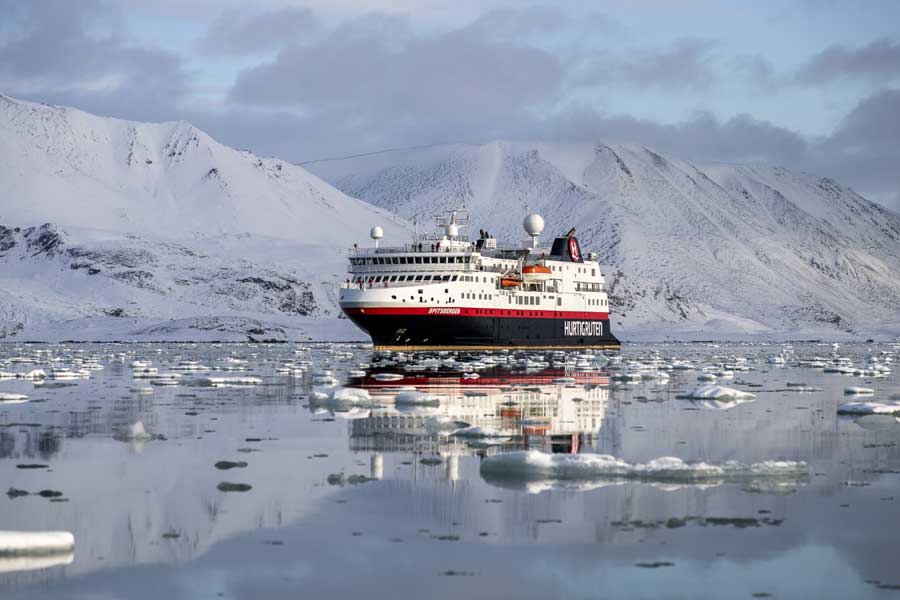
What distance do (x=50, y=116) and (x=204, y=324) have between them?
359ft

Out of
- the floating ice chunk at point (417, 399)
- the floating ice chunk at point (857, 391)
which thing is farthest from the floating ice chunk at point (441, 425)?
the floating ice chunk at point (857, 391)

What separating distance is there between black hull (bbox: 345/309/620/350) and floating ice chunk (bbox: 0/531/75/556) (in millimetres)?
59826

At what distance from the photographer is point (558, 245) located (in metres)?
89.4

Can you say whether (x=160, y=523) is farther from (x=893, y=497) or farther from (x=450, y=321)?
(x=450, y=321)

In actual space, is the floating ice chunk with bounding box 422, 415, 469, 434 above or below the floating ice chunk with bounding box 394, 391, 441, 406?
below

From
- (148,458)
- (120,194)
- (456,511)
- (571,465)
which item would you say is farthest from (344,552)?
(120,194)

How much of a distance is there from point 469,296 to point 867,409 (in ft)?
167

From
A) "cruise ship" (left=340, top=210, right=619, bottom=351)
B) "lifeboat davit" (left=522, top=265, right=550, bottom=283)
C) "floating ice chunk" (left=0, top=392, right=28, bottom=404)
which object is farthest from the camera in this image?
"lifeboat davit" (left=522, top=265, right=550, bottom=283)

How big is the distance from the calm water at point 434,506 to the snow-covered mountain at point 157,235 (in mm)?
75582

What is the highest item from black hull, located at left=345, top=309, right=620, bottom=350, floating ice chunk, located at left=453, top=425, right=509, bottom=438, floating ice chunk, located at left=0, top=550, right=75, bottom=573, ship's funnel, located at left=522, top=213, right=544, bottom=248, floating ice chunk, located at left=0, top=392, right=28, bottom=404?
ship's funnel, located at left=522, top=213, right=544, bottom=248

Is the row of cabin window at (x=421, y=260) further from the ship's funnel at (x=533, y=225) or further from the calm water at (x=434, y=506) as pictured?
the calm water at (x=434, y=506)

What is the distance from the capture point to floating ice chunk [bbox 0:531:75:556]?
10.7 m

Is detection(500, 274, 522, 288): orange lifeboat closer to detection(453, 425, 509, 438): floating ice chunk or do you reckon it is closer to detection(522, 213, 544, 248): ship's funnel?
detection(522, 213, 544, 248): ship's funnel

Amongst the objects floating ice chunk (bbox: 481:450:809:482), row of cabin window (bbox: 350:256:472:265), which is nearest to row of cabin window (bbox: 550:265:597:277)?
row of cabin window (bbox: 350:256:472:265)
